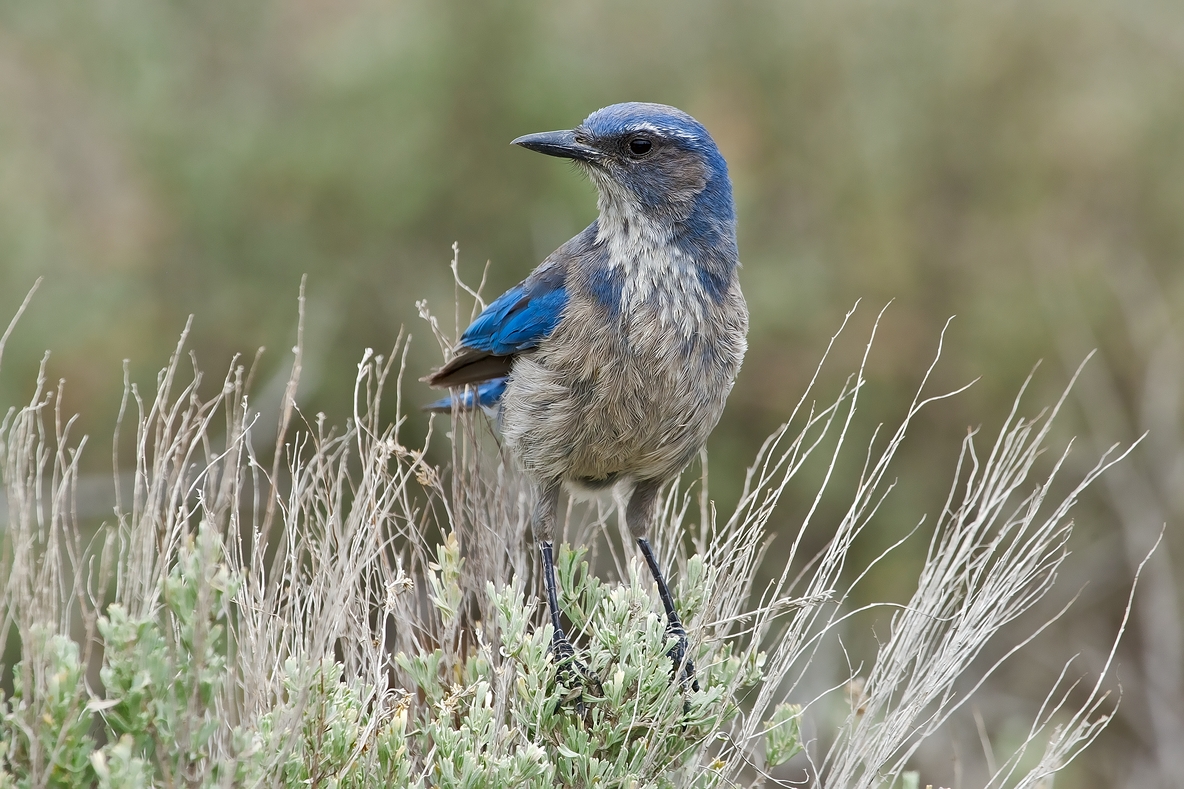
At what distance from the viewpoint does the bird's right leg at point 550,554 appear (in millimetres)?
3729

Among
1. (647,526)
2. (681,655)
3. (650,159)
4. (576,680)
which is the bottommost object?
Answer: (681,655)

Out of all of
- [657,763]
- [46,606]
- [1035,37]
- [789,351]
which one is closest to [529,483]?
[657,763]

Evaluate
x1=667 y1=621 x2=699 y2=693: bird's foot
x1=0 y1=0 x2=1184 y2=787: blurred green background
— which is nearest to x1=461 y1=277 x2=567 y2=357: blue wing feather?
x1=667 y1=621 x2=699 y2=693: bird's foot

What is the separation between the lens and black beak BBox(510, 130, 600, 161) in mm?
4074

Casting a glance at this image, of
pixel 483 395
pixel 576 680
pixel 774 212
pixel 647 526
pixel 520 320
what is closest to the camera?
pixel 576 680

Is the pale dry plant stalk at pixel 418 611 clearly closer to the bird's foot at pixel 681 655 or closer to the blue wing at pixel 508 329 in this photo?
the bird's foot at pixel 681 655

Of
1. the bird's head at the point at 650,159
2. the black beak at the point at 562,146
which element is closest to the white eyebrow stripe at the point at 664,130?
the bird's head at the point at 650,159

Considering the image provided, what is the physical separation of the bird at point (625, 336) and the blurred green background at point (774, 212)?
3.68 m

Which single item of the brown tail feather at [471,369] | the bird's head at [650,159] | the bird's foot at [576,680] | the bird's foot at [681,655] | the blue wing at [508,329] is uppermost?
the bird's head at [650,159]

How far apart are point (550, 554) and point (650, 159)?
1454mm

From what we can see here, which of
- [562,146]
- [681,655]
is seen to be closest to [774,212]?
[562,146]

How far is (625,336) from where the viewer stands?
3801mm

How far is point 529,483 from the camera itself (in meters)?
4.21

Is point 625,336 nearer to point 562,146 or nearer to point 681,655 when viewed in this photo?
point 562,146
